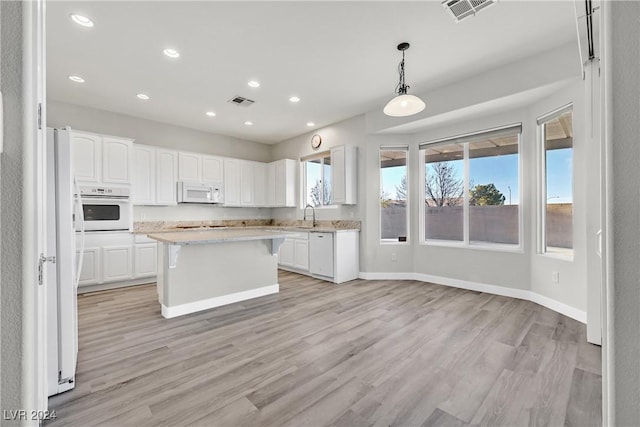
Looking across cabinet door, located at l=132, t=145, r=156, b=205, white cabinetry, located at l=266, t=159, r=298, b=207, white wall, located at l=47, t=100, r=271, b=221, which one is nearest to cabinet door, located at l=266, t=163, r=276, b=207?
white cabinetry, located at l=266, t=159, r=298, b=207

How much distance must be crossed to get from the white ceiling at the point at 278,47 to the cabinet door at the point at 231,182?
5.54 feet

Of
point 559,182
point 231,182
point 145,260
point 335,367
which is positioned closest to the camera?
point 335,367

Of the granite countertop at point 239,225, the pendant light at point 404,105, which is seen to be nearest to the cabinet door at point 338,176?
the granite countertop at point 239,225

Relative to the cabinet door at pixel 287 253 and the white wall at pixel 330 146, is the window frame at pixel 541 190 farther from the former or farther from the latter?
the cabinet door at pixel 287 253

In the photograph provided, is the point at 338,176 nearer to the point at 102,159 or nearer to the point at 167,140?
Result: the point at 167,140

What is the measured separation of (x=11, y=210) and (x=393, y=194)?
473cm

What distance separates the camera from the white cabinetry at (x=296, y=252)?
17.4 feet

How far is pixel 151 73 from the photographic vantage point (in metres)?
3.46

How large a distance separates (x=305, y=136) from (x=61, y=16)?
416 centimetres

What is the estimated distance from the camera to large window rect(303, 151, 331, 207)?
18.9ft

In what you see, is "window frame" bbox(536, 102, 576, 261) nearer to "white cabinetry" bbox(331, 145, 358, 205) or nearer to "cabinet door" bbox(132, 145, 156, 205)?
"white cabinetry" bbox(331, 145, 358, 205)

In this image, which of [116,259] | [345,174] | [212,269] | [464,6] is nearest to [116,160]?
[116,259]

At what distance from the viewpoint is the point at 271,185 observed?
21.4ft

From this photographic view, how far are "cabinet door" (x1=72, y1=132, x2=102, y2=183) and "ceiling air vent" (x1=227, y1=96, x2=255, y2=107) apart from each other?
2106 millimetres
